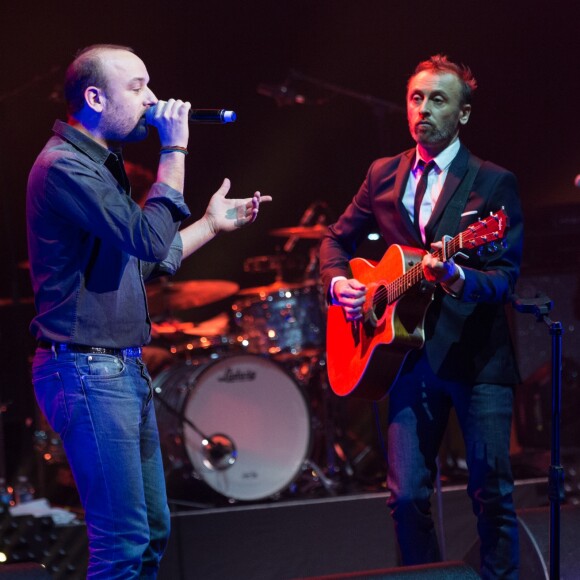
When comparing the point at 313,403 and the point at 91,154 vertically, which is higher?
the point at 91,154

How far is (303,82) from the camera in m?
7.29

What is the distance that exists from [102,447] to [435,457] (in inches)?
57.5

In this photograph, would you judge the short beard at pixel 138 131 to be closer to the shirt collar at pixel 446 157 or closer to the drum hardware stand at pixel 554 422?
the shirt collar at pixel 446 157

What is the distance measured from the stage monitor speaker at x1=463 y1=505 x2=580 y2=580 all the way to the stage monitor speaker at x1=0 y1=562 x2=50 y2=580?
1957mm

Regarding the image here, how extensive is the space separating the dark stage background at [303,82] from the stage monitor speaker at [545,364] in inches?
47.9

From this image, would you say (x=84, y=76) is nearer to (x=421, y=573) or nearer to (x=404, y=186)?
(x=404, y=186)

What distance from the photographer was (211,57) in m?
7.43

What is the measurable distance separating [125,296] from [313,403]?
13.9 ft

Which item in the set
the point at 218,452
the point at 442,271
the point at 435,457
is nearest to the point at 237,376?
the point at 218,452

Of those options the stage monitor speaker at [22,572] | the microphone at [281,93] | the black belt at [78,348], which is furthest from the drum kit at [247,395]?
the stage monitor speaker at [22,572]

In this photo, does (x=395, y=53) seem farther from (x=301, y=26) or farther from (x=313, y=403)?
(x=313, y=403)

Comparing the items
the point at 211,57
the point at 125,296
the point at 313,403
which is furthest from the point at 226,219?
the point at 211,57

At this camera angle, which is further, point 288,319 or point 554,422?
point 288,319

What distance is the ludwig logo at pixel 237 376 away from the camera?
633cm
